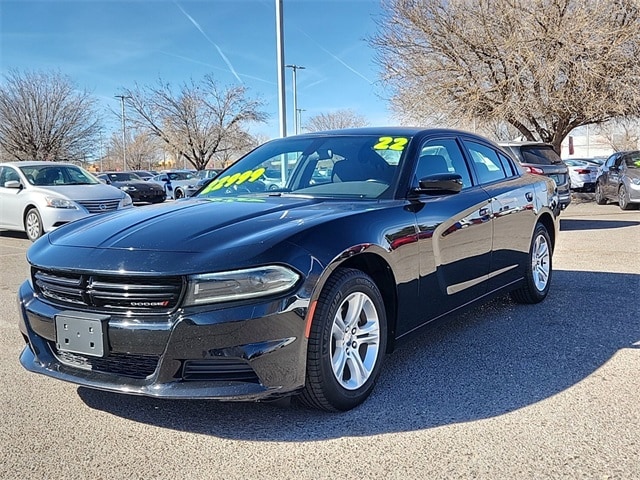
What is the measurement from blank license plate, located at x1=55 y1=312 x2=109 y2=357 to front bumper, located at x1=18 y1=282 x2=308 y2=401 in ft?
0.12

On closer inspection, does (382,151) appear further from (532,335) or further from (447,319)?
(532,335)

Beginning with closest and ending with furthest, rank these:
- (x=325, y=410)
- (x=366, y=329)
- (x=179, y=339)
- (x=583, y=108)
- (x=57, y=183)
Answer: (x=179, y=339), (x=325, y=410), (x=366, y=329), (x=57, y=183), (x=583, y=108)

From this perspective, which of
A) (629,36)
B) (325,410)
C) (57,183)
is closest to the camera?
(325,410)

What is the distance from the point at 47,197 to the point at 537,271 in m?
8.41

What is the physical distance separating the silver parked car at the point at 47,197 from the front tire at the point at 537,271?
747cm

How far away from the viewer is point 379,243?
11.1 feet

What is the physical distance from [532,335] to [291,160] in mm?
2216

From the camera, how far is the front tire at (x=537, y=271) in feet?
17.7

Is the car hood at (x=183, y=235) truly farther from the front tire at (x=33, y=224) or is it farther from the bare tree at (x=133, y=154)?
the bare tree at (x=133, y=154)

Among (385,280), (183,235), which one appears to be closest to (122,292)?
(183,235)

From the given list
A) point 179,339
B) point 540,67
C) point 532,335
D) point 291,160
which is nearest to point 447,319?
point 532,335

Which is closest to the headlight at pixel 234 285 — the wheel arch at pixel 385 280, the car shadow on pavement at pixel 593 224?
the wheel arch at pixel 385 280

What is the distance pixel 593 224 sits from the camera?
40.4 feet

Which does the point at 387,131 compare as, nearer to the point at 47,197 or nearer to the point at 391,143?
the point at 391,143
